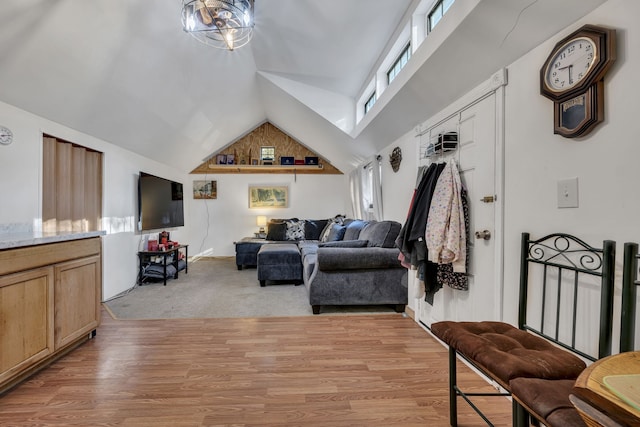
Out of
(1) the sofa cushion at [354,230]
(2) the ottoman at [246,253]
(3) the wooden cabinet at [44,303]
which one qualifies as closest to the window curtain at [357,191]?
(1) the sofa cushion at [354,230]

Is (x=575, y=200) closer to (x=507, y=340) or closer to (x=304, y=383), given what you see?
(x=507, y=340)

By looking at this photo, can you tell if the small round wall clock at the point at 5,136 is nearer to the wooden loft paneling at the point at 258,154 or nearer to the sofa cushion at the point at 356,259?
the sofa cushion at the point at 356,259

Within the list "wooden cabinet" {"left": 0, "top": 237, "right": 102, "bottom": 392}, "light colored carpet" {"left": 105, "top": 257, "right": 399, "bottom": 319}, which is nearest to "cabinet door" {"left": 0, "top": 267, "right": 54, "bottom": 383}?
"wooden cabinet" {"left": 0, "top": 237, "right": 102, "bottom": 392}

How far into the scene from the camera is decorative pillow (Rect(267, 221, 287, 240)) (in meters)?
5.90

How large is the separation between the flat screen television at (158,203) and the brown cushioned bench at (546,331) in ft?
14.2

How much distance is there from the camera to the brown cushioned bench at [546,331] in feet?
3.30

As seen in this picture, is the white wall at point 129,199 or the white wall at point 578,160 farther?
the white wall at point 129,199

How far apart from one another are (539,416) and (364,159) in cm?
428

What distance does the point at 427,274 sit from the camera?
2.22 m

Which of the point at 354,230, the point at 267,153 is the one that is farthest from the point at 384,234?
the point at 267,153

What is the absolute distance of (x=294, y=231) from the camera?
5977 millimetres

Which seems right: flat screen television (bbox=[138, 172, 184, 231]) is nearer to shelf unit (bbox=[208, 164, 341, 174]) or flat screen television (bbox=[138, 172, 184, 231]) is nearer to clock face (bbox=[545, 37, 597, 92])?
shelf unit (bbox=[208, 164, 341, 174])

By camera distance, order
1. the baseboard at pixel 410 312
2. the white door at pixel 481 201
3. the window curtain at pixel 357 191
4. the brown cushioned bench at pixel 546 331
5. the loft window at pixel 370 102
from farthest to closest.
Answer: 1. the window curtain at pixel 357 191
2. the loft window at pixel 370 102
3. the baseboard at pixel 410 312
4. the white door at pixel 481 201
5. the brown cushioned bench at pixel 546 331

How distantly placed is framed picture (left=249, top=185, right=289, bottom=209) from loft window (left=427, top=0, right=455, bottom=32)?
15.7 feet
